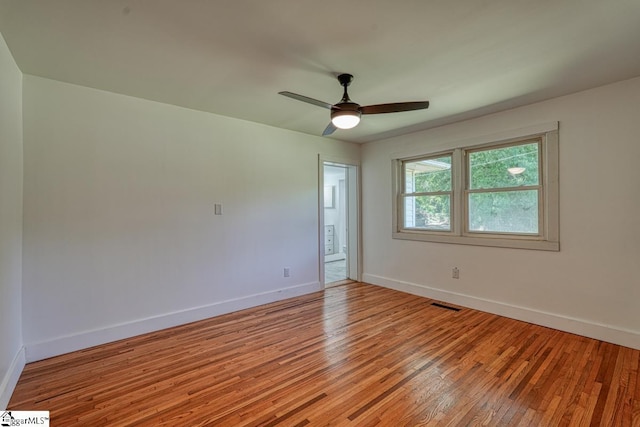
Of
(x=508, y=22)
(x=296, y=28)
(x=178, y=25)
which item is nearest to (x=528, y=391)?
(x=508, y=22)

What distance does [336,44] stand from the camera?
2121mm

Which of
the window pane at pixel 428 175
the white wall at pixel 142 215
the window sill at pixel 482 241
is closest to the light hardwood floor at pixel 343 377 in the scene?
the white wall at pixel 142 215

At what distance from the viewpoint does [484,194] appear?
386 cm

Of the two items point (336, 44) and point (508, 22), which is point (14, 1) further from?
point (508, 22)

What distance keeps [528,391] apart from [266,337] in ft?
7.25

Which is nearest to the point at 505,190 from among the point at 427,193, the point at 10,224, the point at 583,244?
the point at 583,244

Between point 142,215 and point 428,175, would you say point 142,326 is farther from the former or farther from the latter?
point 428,175

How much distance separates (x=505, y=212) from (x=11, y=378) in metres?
4.86

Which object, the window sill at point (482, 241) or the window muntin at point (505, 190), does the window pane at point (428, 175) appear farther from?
the window sill at point (482, 241)

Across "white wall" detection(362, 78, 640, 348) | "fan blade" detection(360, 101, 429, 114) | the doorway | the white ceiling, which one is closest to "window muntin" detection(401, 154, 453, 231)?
"white wall" detection(362, 78, 640, 348)

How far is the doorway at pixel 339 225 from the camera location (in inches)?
208

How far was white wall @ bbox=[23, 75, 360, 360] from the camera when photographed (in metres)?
2.65

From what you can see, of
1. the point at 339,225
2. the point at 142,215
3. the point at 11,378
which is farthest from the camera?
the point at 339,225

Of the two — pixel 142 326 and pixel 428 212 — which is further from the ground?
pixel 428 212
